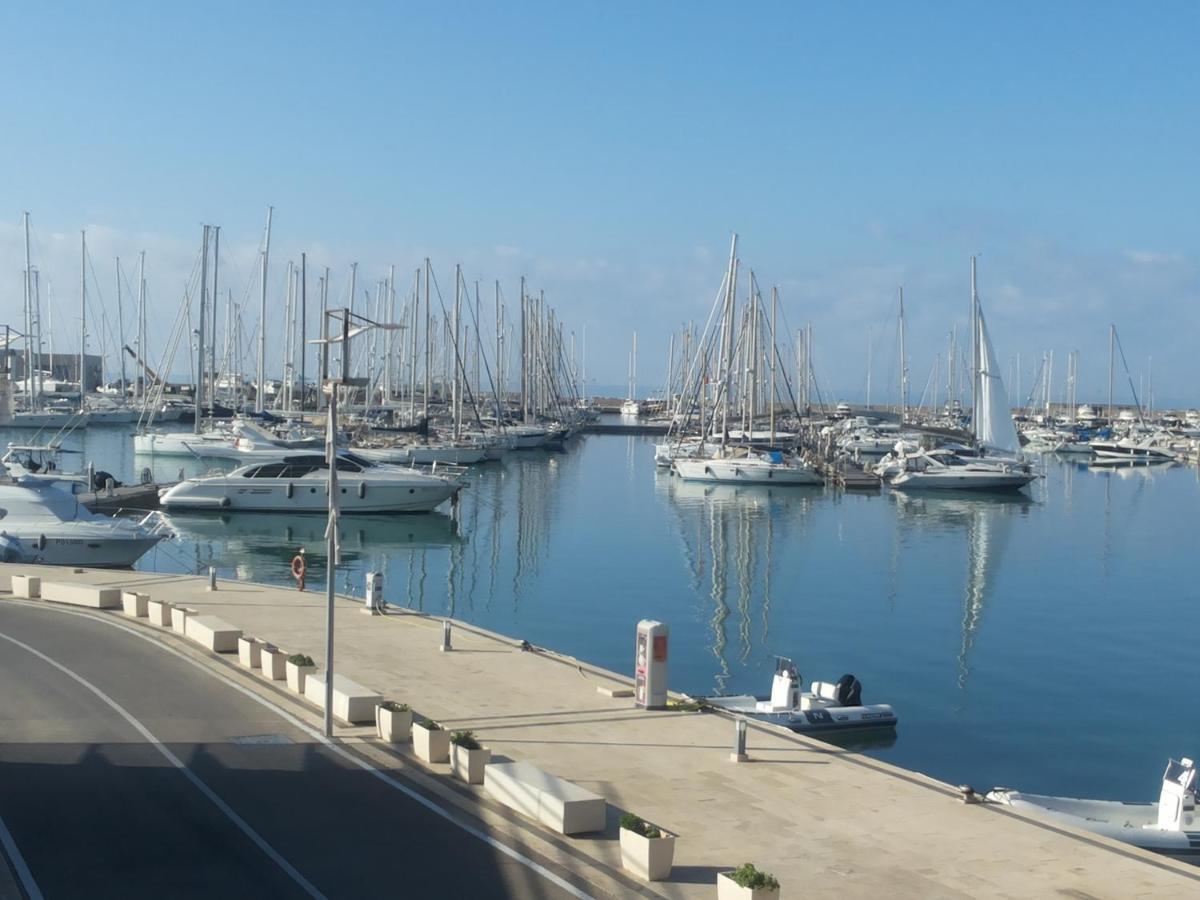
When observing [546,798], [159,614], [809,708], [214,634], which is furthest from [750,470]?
[546,798]

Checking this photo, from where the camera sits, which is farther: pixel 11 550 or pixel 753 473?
pixel 753 473

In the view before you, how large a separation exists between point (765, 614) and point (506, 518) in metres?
27.5

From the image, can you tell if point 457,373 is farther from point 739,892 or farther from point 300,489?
point 739,892

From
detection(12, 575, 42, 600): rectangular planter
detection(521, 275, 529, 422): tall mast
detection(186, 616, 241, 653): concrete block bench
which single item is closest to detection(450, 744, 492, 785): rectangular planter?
detection(186, 616, 241, 653): concrete block bench

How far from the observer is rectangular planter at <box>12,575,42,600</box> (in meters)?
31.5

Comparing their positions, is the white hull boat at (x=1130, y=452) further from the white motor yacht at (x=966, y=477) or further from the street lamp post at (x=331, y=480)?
the street lamp post at (x=331, y=480)

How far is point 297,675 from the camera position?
70.6ft

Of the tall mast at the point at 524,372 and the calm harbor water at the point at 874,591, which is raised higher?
the tall mast at the point at 524,372

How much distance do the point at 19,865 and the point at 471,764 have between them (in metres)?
5.57

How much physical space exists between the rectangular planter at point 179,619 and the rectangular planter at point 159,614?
0.20 metres

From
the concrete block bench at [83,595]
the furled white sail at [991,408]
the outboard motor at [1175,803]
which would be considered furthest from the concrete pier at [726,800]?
the furled white sail at [991,408]

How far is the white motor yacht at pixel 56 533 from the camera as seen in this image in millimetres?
41438

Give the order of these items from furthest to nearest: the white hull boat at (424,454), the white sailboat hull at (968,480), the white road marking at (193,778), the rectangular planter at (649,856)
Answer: the white hull boat at (424,454), the white sailboat hull at (968,480), the rectangular planter at (649,856), the white road marking at (193,778)

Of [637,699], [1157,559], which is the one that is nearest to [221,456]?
[1157,559]
